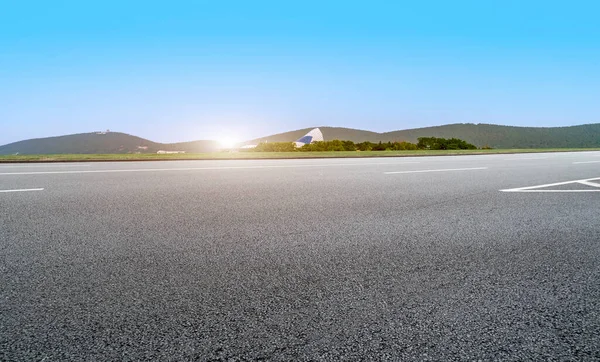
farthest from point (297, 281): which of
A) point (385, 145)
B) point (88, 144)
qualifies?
point (88, 144)

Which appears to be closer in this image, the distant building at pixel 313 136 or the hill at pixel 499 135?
the distant building at pixel 313 136

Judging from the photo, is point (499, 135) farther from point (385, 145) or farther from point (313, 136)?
point (385, 145)

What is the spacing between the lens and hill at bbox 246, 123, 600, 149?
286ft

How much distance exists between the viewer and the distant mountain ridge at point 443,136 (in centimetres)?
8308

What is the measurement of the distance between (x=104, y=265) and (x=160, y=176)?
19.4 ft

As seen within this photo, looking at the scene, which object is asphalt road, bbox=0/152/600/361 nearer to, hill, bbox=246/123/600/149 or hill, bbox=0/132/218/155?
hill, bbox=0/132/218/155

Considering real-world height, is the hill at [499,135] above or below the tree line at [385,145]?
above

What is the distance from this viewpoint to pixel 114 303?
81.6 inches

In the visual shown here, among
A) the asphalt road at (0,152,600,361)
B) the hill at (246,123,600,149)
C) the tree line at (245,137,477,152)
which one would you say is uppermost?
the hill at (246,123,600,149)

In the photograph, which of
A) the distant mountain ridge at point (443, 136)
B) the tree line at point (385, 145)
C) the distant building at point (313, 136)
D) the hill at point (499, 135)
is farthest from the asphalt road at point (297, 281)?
the hill at point (499, 135)

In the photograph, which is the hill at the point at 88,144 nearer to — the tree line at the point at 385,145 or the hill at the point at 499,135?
the hill at the point at 499,135

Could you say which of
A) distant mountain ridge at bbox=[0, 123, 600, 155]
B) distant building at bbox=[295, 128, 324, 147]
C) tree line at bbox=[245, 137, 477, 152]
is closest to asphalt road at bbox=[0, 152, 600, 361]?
tree line at bbox=[245, 137, 477, 152]

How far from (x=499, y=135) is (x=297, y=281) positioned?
341 ft

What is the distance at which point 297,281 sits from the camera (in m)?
2.42
